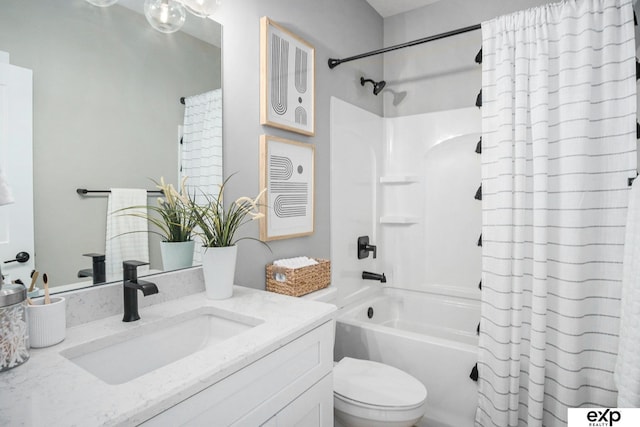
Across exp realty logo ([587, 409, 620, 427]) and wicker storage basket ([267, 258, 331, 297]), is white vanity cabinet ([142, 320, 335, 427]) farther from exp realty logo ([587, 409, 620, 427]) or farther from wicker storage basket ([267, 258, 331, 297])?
exp realty logo ([587, 409, 620, 427])

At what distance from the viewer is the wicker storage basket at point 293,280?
168cm

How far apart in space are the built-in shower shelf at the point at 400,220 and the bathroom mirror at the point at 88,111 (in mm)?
1838

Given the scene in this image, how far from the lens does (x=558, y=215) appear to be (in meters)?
1.67

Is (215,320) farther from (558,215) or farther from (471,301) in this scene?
(471,301)

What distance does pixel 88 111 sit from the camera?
3.55ft

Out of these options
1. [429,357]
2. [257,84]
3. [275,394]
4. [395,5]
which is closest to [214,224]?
[275,394]

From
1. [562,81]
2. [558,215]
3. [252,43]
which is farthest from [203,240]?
[562,81]

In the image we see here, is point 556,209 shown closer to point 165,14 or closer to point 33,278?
point 165,14

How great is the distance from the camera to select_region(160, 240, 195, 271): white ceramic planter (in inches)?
52.0

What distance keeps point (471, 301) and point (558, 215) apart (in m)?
1.09

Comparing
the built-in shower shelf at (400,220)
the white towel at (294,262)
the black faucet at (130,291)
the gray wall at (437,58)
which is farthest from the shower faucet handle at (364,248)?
the black faucet at (130,291)

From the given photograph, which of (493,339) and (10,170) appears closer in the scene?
(10,170)

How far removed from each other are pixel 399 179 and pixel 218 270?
1835 mm

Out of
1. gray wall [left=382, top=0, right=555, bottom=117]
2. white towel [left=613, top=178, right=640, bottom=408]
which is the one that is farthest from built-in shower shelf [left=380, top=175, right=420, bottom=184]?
white towel [left=613, top=178, right=640, bottom=408]
